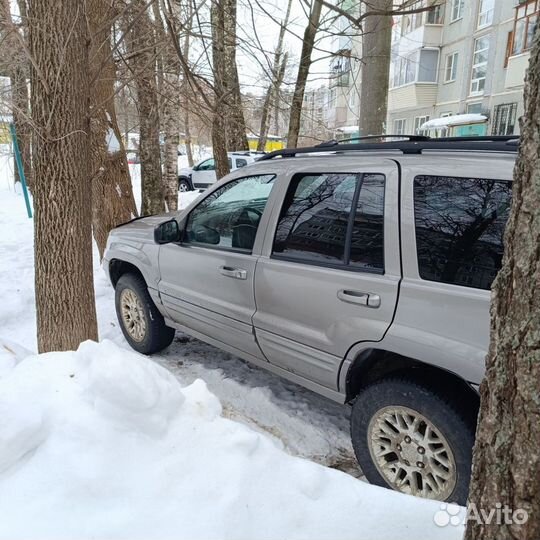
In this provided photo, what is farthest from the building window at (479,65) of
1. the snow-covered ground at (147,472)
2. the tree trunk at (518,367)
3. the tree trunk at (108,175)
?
the tree trunk at (518,367)

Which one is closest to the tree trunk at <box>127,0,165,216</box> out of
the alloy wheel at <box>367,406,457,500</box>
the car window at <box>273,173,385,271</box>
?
the car window at <box>273,173,385,271</box>

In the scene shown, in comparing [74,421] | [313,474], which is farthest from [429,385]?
[74,421]

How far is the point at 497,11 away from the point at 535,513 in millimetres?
24993

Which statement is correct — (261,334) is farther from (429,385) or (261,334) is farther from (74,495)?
(74,495)

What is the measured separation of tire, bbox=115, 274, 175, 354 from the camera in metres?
4.23

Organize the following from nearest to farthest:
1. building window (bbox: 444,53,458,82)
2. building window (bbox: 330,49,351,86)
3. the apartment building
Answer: building window (bbox: 330,49,351,86)
the apartment building
building window (bbox: 444,53,458,82)

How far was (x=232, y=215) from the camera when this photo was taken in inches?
138

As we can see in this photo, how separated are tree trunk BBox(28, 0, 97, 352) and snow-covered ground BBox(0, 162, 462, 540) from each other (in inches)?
48.5

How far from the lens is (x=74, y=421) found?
175 cm

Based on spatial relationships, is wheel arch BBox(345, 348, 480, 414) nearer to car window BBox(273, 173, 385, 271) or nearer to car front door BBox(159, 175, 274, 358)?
car window BBox(273, 173, 385, 271)

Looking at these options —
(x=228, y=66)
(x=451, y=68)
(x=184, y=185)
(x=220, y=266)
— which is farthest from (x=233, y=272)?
(x=451, y=68)

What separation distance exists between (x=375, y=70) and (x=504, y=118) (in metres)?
18.5

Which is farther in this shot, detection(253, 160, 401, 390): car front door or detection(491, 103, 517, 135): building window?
detection(491, 103, 517, 135): building window

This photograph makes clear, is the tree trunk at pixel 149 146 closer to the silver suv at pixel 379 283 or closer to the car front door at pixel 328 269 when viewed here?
the silver suv at pixel 379 283
